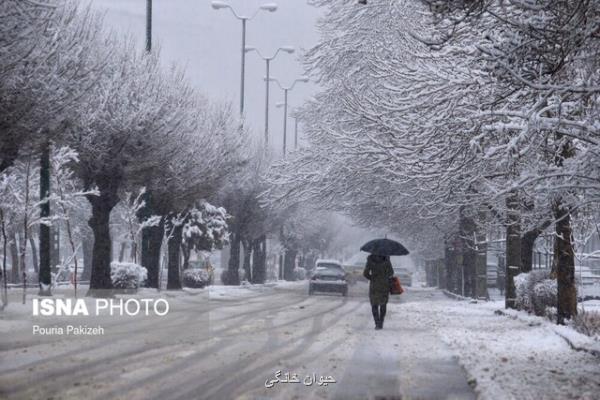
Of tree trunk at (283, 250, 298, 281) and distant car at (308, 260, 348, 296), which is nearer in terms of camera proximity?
distant car at (308, 260, 348, 296)

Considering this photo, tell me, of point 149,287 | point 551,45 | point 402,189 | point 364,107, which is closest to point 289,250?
point 149,287

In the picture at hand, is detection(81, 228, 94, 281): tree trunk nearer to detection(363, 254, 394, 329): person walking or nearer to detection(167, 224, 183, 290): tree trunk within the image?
detection(167, 224, 183, 290): tree trunk

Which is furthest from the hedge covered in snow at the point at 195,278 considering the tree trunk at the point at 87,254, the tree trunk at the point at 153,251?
the tree trunk at the point at 87,254

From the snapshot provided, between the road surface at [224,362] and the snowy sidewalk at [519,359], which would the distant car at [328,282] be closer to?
the snowy sidewalk at [519,359]

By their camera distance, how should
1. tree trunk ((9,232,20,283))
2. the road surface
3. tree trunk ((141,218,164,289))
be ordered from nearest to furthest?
the road surface
tree trunk ((141,218,164,289))
tree trunk ((9,232,20,283))

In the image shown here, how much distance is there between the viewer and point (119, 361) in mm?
11883

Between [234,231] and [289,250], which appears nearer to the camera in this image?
[234,231]

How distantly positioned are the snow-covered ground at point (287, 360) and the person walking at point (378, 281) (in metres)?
0.51

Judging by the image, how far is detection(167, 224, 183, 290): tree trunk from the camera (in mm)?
36562

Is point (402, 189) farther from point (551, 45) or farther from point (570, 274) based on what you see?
point (551, 45)

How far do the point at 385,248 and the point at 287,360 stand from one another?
24.4ft

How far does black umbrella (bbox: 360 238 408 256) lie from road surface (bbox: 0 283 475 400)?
5.39 ft

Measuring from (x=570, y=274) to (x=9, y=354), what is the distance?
11.0 m

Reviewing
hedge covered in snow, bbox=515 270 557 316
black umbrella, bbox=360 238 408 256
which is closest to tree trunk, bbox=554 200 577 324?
hedge covered in snow, bbox=515 270 557 316
